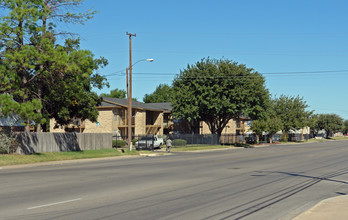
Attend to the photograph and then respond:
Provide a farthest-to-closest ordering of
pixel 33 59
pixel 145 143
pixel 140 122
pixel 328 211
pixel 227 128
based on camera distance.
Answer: pixel 227 128 < pixel 140 122 < pixel 145 143 < pixel 33 59 < pixel 328 211

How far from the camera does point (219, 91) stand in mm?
54562

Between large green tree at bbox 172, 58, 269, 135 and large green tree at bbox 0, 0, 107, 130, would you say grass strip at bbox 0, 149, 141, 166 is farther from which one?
large green tree at bbox 172, 58, 269, 135

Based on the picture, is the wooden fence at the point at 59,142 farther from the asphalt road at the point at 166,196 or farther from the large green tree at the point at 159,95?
the large green tree at the point at 159,95

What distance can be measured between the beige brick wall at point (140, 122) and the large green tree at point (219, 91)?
22.8 ft

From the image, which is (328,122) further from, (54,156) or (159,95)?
(54,156)

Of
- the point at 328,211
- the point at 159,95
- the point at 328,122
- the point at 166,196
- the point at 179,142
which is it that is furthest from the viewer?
the point at 159,95

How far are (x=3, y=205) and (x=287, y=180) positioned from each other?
35.1ft

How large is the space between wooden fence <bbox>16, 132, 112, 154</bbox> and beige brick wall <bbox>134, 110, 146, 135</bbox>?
22.2 m

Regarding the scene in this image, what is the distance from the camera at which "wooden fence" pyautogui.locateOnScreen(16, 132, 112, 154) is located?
97.3 ft

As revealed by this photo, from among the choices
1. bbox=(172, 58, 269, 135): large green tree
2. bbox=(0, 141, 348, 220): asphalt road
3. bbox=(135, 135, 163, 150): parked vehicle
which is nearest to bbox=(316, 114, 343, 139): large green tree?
bbox=(172, 58, 269, 135): large green tree

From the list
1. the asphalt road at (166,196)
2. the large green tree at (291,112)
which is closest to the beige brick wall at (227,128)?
the large green tree at (291,112)

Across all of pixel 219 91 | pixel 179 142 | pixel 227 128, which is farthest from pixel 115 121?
pixel 227 128

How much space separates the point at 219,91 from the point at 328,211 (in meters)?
46.1

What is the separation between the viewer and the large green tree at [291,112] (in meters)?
86.1
